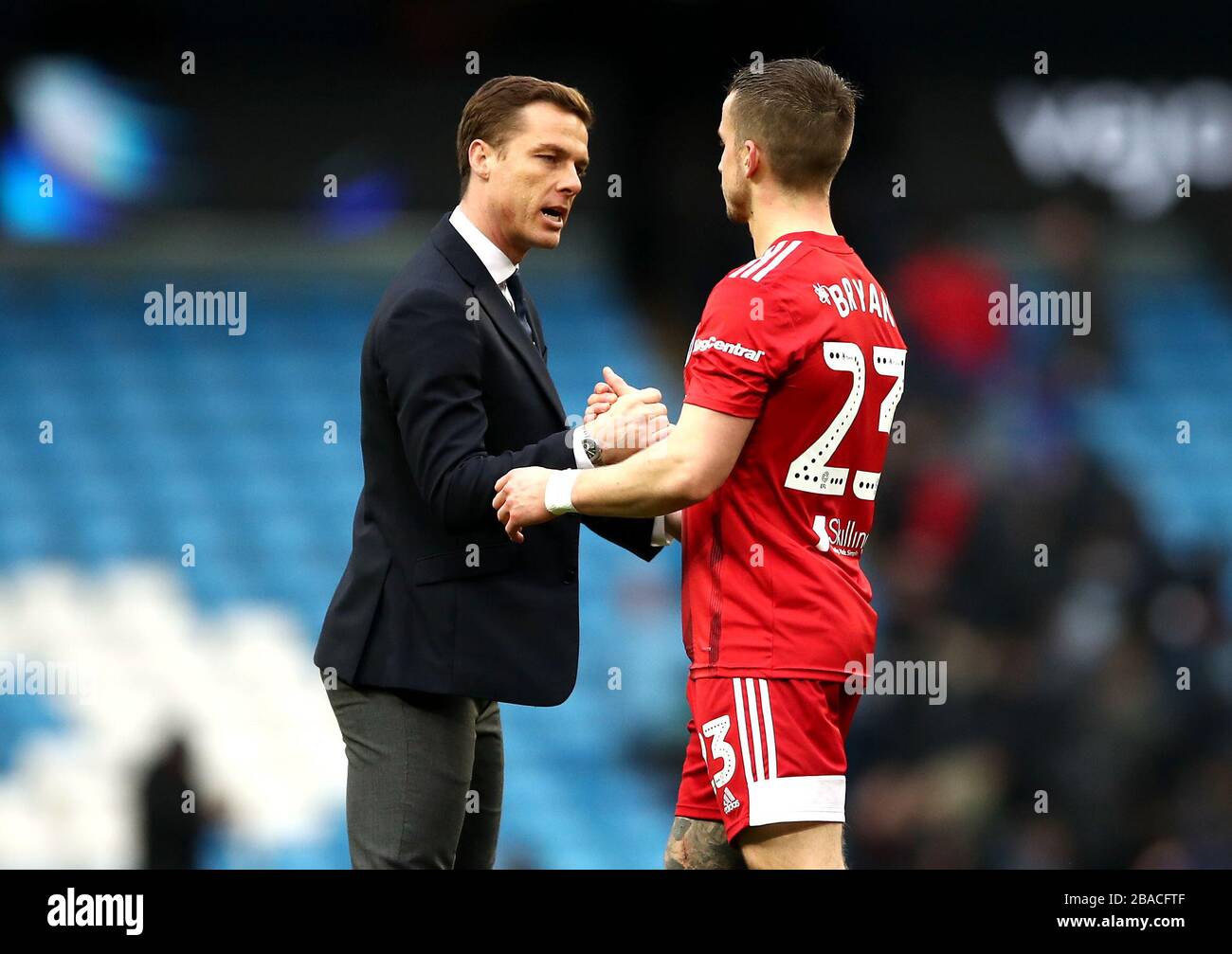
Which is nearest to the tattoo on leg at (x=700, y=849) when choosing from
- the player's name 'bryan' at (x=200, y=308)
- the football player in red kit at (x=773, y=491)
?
the football player in red kit at (x=773, y=491)

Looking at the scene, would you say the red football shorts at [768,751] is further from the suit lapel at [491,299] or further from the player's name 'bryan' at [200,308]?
the player's name 'bryan' at [200,308]

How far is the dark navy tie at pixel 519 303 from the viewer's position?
3490mm

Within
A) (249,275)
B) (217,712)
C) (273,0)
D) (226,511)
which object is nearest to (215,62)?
(273,0)

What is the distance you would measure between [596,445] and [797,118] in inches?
29.2

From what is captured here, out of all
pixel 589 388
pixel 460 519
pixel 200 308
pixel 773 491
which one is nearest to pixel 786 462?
pixel 773 491

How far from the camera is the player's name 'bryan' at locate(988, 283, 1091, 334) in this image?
9.33 m

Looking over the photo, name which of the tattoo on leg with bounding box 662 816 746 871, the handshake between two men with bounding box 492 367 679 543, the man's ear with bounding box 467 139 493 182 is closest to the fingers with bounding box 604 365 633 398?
the handshake between two men with bounding box 492 367 679 543

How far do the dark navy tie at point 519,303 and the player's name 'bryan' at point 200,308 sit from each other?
7224mm

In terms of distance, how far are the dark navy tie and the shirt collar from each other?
0.14 ft

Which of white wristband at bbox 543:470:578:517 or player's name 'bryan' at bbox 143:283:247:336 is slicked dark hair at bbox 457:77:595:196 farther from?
player's name 'bryan' at bbox 143:283:247:336

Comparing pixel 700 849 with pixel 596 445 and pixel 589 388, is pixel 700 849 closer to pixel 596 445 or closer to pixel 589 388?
pixel 596 445

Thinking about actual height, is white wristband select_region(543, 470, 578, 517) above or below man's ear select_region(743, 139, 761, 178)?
below

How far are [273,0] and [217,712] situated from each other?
176 inches
